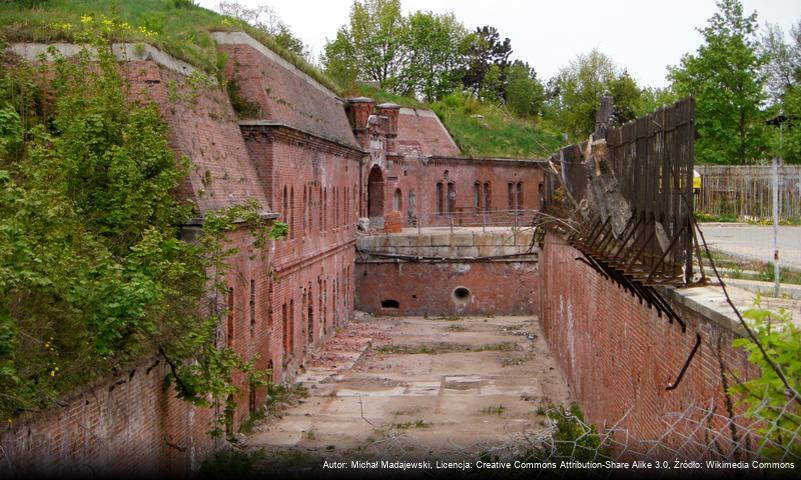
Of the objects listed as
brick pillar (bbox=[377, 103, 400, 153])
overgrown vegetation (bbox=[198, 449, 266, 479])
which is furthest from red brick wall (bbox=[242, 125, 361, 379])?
overgrown vegetation (bbox=[198, 449, 266, 479])

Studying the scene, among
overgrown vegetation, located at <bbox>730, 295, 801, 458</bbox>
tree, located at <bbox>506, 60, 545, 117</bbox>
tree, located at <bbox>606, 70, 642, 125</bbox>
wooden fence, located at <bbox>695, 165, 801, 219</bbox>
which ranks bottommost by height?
overgrown vegetation, located at <bbox>730, 295, 801, 458</bbox>

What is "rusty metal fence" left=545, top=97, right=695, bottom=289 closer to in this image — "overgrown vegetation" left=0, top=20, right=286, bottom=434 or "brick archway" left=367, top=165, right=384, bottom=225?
"overgrown vegetation" left=0, top=20, right=286, bottom=434

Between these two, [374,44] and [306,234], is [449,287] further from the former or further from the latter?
[374,44]

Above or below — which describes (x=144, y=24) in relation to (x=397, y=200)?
above

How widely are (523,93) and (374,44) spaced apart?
41.2 feet

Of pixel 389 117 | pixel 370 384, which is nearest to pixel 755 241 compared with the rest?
pixel 370 384

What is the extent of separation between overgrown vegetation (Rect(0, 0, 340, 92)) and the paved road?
981 cm

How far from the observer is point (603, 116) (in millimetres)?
15258

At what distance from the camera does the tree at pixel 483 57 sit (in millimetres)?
78062

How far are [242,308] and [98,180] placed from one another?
458 cm

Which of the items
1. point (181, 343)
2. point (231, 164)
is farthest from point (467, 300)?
point (181, 343)

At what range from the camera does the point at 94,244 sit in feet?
40.1

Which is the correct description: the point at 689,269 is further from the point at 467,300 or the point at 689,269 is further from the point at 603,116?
the point at 467,300

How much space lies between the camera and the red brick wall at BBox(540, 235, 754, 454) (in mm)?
8176
